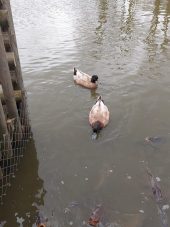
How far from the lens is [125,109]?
535 inches

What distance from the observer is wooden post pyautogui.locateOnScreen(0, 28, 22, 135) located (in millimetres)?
8464

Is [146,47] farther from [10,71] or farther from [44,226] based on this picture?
[44,226]

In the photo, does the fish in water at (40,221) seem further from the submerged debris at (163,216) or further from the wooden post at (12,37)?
the wooden post at (12,37)

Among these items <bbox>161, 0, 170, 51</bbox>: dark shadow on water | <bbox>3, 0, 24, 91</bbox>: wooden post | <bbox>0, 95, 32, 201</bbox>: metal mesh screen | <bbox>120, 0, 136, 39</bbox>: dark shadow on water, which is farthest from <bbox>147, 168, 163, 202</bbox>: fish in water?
<bbox>120, 0, 136, 39</bbox>: dark shadow on water

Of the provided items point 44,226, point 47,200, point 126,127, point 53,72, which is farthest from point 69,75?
point 44,226

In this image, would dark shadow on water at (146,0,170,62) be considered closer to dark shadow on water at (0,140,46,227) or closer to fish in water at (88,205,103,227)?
dark shadow on water at (0,140,46,227)

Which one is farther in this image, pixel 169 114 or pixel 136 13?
pixel 136 13

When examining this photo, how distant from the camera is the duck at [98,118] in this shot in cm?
1185

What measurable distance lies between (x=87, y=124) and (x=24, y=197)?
439 centimetres

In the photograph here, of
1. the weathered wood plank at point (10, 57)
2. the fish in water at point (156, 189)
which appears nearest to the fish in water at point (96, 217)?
the fish in water at point (156, 189)

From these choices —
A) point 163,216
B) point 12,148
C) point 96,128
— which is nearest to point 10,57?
point 12,148

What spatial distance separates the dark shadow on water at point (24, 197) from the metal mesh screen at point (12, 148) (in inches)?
7.7

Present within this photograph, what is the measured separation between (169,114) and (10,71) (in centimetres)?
697

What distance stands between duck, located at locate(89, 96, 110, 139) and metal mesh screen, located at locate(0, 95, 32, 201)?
255cm
